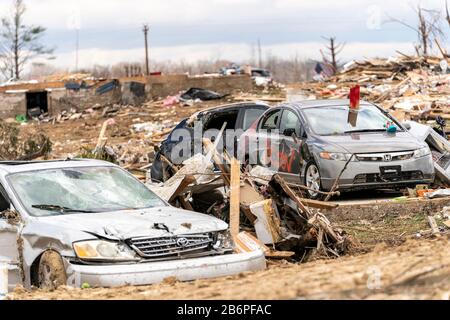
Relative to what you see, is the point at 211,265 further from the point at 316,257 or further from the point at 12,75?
the point at 12,75

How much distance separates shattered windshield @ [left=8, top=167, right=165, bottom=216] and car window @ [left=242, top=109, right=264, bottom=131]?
6.98 meters

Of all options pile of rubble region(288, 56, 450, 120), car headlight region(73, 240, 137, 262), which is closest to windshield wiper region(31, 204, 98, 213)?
car headlight region(73, 240, 137, 262)

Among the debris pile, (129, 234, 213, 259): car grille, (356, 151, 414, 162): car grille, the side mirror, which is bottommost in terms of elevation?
the debris pile

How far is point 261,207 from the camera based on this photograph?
1061 centimetres

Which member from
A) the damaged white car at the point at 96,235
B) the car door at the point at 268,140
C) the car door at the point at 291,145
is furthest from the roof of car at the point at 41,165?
the car door at the point at 268,140

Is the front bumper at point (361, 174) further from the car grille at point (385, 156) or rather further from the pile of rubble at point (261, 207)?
the pile of rubble at point (261, 207)

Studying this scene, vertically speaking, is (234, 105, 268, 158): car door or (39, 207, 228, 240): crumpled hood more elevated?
(234, 105, 268, 158): car door

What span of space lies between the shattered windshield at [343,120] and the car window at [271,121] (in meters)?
0.73

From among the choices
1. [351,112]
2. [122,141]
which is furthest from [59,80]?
[351,112]

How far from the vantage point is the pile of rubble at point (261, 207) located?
10367 mm

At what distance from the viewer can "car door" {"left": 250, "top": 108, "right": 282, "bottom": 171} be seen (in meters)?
15.5

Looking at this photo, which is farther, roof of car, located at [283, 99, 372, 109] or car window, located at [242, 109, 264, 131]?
car window, located at [242, 109, 264, 131]

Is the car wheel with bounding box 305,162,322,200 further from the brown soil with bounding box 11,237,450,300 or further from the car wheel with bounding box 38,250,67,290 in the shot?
→ the car wheel with bounding box 38,250,67,290
